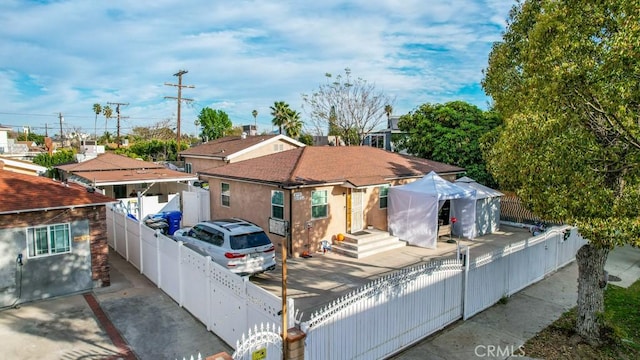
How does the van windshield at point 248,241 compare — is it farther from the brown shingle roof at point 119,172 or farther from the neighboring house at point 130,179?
the brown shingle roof at point 119,172

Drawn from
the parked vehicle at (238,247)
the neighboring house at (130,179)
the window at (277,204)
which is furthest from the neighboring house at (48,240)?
A: the neighboring house at (130,179)

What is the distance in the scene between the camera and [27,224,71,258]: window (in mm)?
10523

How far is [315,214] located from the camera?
16.3 metres

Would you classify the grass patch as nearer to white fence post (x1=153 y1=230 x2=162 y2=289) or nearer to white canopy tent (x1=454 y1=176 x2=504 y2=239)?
white canopy tent (x1=454 y1=176 x2=504 y2=239)

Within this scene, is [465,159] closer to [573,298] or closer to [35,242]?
[573,298]

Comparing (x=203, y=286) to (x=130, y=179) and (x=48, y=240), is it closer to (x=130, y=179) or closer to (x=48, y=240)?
(x=48, y=240)

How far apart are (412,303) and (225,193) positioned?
506 inches

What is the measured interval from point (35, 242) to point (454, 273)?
1094 cm

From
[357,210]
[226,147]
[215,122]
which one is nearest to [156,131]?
[215,122]

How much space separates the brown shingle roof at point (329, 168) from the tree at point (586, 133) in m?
8.67

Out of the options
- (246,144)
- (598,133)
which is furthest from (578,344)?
(246,144)

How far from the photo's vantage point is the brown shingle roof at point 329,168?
16.5 m

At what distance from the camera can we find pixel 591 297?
899 cm
